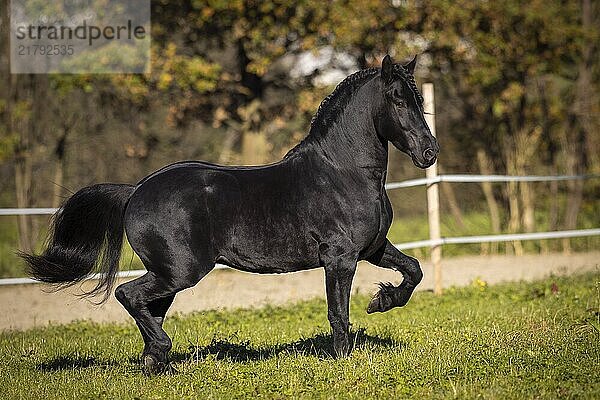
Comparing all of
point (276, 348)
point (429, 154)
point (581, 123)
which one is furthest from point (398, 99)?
point (581, 123)

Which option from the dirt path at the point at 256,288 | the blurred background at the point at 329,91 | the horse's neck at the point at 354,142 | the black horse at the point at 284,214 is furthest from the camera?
the blurred background at the point at 329,91

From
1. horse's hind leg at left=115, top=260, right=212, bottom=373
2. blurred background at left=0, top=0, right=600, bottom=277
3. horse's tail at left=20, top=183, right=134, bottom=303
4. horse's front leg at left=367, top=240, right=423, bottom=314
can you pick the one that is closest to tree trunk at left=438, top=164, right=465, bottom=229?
blurred background at left=0, top=0, right=600, bottom=277

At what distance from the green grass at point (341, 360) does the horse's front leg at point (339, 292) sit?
137mm

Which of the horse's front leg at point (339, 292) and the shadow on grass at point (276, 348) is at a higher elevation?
the horse's front leg at point (339, 292)

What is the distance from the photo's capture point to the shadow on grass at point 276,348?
6.20m

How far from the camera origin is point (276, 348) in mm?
6590

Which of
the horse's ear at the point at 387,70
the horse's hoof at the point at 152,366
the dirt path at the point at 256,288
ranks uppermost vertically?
the horse's ear at the point at 387,70

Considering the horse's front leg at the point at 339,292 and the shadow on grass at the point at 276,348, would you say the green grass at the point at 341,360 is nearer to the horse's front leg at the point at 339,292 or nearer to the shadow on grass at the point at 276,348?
the shadow on grass at the point at 276,348

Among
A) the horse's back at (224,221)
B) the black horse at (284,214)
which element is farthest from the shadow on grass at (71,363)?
the horse's back at (224,221)

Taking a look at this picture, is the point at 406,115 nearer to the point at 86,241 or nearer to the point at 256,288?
the point at 86,241

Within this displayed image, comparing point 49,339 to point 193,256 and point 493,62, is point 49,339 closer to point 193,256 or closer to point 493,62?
point 193,256

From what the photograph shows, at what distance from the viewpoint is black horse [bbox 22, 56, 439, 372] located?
5.41 m

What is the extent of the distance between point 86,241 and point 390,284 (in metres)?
2.13

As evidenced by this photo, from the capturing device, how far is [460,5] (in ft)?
51.0
